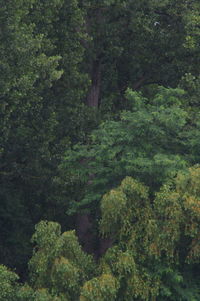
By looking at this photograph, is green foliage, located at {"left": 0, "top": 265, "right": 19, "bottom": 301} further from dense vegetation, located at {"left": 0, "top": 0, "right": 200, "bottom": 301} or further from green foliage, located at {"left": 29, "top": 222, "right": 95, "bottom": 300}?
green foliage, located at {"left": 29, "top": 222, "right": 95, "bottom": 300}

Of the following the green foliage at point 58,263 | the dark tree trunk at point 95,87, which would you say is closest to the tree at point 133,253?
the green foliage at point 58,263

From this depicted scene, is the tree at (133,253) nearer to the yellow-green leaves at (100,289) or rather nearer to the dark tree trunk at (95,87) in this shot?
the yellow-green leaves at (100,289)

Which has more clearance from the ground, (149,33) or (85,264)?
(149,33)

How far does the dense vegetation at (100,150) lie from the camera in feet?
46.2

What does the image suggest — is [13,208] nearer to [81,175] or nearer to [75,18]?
[81,175]

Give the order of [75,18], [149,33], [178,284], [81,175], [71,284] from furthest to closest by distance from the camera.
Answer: [149,33], [75,18], [81,175], [178,284], [71,284]

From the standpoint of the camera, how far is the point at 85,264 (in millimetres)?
14570

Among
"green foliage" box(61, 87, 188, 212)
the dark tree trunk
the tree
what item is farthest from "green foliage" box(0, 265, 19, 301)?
the dark tree trunk

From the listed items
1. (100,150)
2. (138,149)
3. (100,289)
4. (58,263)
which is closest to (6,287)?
(58,263)

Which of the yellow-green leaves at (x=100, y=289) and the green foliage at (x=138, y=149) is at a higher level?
the green foliage at (x=138, y=149)

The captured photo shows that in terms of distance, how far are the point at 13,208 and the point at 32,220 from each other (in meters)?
1.22

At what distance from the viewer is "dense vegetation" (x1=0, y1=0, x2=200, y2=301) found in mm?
14094

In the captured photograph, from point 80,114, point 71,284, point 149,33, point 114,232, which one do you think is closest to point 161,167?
point 114,232

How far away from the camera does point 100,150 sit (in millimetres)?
16266
